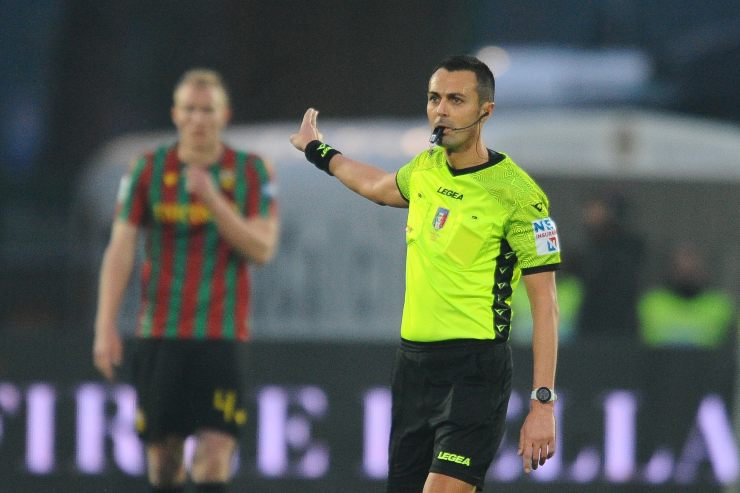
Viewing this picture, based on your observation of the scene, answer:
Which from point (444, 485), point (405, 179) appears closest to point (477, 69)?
point (405, 179)

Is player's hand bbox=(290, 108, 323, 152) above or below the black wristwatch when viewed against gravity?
above

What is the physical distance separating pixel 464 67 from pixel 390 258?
7423 millimetres

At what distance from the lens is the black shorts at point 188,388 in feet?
24.1

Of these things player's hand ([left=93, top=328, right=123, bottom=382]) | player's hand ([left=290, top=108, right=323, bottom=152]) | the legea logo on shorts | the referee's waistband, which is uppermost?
player's hand ([left=290, top=108, right=323, bottom=152])

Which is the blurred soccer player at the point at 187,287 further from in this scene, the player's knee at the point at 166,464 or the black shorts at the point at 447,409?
the black shorts at the point at 447,409

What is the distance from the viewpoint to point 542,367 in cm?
570

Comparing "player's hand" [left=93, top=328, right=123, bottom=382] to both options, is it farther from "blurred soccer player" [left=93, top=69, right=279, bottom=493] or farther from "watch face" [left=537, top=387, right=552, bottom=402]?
"watch face" [left=537, top=387, right=552, bottom=402]

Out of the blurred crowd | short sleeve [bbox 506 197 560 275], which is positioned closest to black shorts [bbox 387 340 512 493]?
short sleeve [bbox 506 197 560 275]

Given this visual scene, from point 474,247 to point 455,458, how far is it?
768mm

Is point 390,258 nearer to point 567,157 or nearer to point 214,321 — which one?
point 567,157

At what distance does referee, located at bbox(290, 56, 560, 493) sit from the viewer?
18.7 feet

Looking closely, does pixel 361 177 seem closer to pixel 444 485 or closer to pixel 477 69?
pixel 477 69

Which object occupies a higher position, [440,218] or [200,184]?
[200,184]

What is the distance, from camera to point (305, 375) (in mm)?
9820
